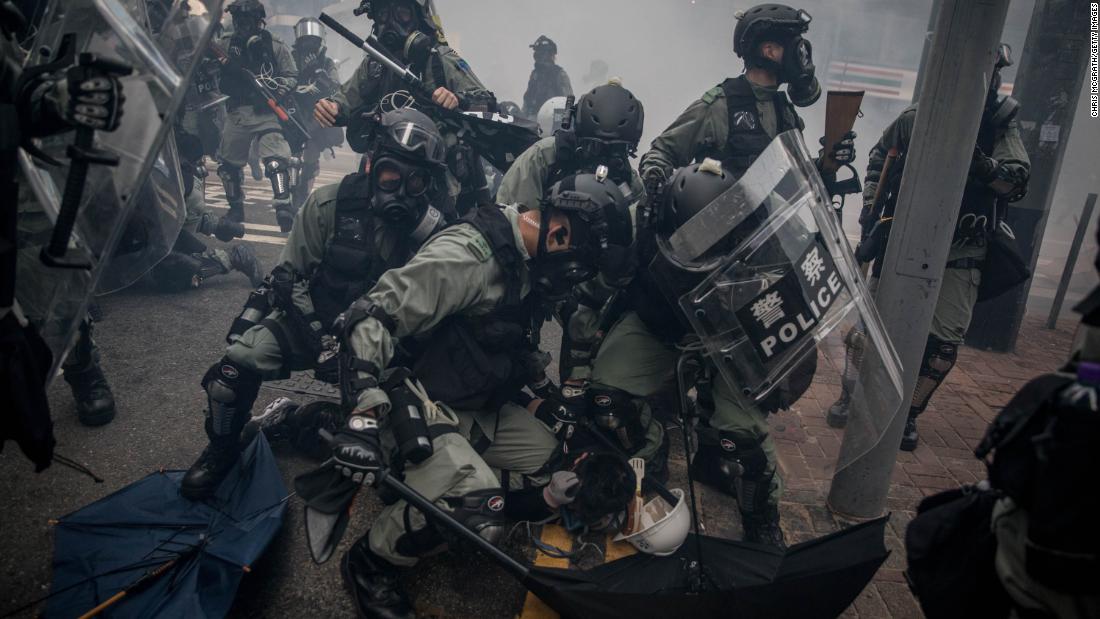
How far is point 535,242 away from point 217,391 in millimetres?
1682

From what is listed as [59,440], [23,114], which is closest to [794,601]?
[23,114]

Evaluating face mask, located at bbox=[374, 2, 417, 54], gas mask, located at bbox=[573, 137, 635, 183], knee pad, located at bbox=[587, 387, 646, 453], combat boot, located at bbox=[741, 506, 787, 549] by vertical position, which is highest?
face mask, located at bbox=[374, 2, 417, 54]

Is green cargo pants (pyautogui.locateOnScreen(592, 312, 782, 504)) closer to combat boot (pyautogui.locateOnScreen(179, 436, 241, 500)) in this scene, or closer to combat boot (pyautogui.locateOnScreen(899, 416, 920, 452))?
combat boot (pyautogui.locateOnScreen(899, 416, 920, 452))

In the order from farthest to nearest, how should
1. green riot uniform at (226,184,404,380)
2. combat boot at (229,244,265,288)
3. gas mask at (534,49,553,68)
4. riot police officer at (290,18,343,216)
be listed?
1. gas mask at (534,49,553,68)
2. riot police officer at (290,18,343,216)
3. combat boot at (229,244,265,288)
4. green riot uniform at (226,184,404,380)

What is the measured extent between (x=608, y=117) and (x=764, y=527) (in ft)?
9.21

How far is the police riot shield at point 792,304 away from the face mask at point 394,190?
1907 mm

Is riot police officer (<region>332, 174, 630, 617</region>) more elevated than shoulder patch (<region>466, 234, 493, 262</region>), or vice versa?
shoulder patch (<region>466, 234, 493, 262</region>)

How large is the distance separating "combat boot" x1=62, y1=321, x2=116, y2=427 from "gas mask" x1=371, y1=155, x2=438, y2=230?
185cm

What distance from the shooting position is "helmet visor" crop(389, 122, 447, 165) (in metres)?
3.50

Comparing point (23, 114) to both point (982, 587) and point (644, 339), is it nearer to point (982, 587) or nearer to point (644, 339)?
point (644, 339)

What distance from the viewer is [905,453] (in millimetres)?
4109

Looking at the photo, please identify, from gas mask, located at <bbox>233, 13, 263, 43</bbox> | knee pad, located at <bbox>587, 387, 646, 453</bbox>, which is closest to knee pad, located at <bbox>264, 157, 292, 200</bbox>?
gas mask, located at <bbox>233, 13, 263, 43</bbox>

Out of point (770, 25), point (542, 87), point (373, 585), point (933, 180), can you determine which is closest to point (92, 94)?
point (373, 585)

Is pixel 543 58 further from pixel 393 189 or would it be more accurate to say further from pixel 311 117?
pixel 393 189
